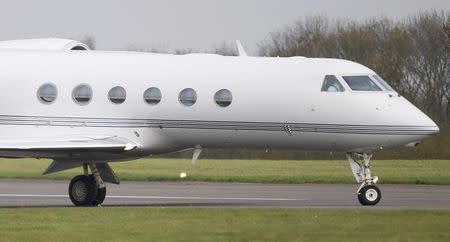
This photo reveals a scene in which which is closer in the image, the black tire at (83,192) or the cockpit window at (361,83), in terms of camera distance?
the cockpit window at (361,83)

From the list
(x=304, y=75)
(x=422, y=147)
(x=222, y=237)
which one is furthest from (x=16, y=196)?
(x=422, y=147)

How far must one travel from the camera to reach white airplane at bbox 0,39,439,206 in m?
32.0

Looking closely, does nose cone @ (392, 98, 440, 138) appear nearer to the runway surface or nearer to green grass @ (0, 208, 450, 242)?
the runway surface

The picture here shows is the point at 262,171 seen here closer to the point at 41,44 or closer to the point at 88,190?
the point at 41,44

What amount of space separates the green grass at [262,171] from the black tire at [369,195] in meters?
13.9

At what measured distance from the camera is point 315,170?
54.1 m

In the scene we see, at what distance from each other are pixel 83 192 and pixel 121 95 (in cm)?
247

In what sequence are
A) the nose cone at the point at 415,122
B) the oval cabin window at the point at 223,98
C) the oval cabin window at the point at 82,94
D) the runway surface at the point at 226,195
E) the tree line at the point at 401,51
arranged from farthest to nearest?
the tree line at the point at 401,51 → the runway surface at the point at 226,195 → the oval cabin window at the point at 82,94 → the oval cabin window at the point at 223,98 → the nose cone at the point at 415,122

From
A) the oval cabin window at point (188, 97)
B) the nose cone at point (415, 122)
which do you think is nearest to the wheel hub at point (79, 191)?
the oval cabin window at point (188, 97)

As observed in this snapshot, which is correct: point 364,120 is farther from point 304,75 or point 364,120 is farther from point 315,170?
point 315,170

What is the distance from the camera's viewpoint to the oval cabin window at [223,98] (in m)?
32.5

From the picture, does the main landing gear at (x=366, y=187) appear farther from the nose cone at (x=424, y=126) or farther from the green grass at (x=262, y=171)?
the green grass at (x=262, y=171)

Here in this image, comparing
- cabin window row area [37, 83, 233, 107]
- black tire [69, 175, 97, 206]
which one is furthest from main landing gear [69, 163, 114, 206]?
cabin window row area [37, 83, 233, 107]

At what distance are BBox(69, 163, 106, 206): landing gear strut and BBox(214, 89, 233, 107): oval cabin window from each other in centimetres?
349
